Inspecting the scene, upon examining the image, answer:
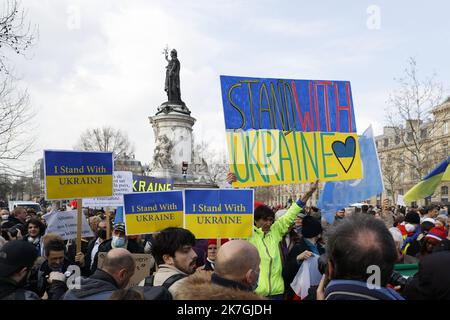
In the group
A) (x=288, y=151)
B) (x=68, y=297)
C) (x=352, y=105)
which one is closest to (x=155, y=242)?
(x=68, y=297)

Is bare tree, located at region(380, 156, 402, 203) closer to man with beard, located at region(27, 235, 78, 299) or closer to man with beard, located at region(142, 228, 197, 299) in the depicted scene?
man with beard, located at region(27, 235, 78, 299)

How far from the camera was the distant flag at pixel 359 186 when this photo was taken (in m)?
6.27

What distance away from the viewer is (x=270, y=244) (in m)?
5.16

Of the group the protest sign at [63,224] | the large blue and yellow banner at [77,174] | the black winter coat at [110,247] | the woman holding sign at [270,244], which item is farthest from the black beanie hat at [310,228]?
the protest sign at [63,224]

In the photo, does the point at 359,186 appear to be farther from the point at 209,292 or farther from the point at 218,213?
the point at 209,292

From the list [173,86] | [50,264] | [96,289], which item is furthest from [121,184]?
[173,86]

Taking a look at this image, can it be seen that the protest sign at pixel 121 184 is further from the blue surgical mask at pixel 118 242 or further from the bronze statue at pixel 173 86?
the bronze statue at pixel 173 86

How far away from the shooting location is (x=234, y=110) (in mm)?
6285

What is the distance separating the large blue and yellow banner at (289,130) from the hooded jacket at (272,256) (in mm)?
954

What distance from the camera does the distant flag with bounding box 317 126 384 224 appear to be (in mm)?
6266

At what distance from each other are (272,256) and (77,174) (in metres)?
2.64

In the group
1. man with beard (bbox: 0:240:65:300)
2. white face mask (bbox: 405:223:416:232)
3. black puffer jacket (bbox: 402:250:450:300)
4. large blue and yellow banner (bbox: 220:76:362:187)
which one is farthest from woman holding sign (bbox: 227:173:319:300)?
white face mask (bbox: 405:223:416:232)

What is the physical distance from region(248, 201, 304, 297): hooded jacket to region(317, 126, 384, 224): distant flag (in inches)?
48.2
